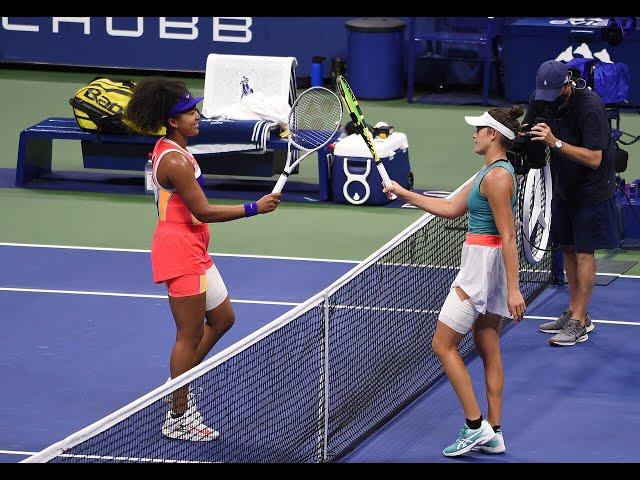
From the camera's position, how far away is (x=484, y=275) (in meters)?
6.78

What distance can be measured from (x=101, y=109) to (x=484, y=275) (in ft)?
21.2

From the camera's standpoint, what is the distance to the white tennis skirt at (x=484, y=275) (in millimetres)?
6770

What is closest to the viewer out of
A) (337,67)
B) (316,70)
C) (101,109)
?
(101,109)

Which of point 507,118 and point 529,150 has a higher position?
point 507,118

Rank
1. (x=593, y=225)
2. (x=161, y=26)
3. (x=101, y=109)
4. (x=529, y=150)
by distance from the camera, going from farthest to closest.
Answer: (x=161, y=26) → (x=101, y=109) → (x=593, y=225) → (x=529, y=150)

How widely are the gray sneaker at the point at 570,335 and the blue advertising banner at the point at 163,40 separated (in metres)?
9.01

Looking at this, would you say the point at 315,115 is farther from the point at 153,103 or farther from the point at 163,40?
the point at 163,40

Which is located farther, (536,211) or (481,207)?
(536,211)

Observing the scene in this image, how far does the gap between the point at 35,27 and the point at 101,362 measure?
10409 mm

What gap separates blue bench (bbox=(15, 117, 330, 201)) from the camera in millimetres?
12391

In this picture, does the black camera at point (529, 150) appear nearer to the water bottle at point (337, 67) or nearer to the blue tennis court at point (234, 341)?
the blue tennis court at point (234, 341)

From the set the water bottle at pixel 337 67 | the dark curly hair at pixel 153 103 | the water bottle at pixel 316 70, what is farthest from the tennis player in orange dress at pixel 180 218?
the water bottle at pixel 316 70

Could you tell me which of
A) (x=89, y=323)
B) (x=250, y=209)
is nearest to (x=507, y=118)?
(x=250, y=209)

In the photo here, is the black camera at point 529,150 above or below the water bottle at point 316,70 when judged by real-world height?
above
